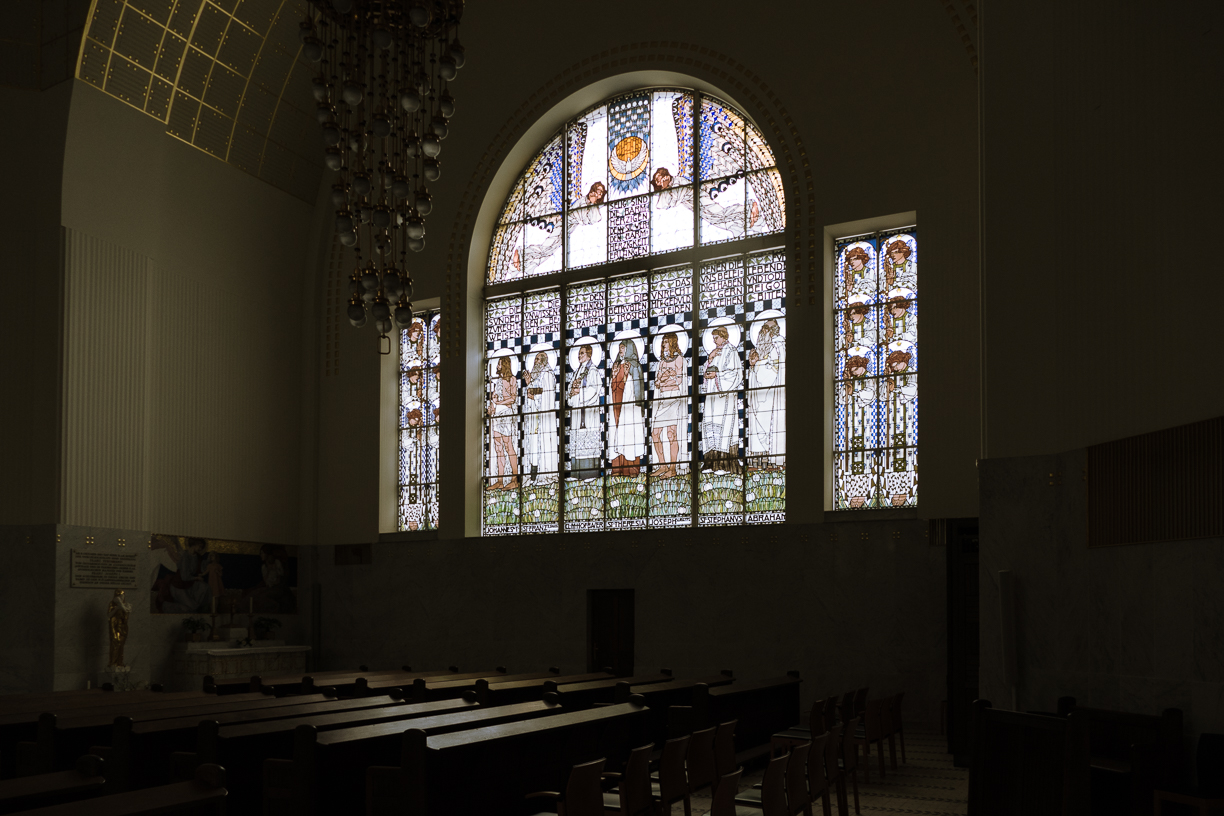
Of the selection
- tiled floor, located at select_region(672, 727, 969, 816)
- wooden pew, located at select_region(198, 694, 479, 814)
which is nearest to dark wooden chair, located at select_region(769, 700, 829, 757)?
tiled floor, located at select_region(672, 727, 969, 816)

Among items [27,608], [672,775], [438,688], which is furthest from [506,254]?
[672,775]

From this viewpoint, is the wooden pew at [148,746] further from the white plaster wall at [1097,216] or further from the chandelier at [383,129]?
the white plaster wall at [1097,216]

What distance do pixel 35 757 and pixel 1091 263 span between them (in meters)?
8.51

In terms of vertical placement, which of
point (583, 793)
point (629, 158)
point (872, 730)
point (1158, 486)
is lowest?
point (872, 730)

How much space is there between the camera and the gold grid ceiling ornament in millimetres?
15359

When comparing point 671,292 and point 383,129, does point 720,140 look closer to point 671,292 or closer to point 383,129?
point 671,292

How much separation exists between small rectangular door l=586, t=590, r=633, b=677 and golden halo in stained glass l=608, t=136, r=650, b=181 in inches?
246

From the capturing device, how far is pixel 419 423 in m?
17.8

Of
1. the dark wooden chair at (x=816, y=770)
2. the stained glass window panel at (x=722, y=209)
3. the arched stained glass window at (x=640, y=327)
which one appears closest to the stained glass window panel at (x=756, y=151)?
the arched stained glass window at (x=640, y=327)

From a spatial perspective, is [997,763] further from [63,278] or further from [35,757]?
[63,278]

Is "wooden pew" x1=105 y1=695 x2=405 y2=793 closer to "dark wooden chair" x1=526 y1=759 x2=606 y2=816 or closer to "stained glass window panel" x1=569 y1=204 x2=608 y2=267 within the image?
"dark wooden chair" x1=526 y1=759 x2=606 y2=816

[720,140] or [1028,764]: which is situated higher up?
[720,140]

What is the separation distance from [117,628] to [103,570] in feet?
2.70

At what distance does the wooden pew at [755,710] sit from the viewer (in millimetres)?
9734
